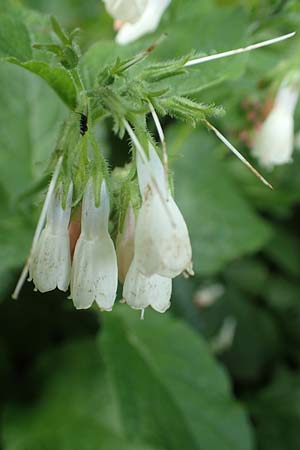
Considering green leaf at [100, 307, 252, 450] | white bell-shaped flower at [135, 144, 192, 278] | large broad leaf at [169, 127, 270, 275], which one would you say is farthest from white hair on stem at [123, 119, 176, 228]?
large broad leaf at [169, 127, 270, 275]

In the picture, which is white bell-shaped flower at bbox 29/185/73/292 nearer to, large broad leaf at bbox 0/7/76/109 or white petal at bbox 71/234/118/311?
white petal at bbox 71/234/118/311

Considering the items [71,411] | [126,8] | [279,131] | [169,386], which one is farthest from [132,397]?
[126,8]

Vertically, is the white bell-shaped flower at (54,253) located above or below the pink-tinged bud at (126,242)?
above

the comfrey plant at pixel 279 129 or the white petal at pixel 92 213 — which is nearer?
the white petal at pixel 92 213

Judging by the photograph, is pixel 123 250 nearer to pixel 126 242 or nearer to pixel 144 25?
pixel 126 242

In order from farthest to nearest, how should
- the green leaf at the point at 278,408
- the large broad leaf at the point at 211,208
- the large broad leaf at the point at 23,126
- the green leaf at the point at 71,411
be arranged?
the green leaf at the point at 278,408
the large broad leaf at the point at 211,208
the green leaf at the point at 71,411
the large broad leaf at the point at 23,126

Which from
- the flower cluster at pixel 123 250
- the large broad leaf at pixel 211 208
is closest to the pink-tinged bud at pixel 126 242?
the flower cluster at pixel 123 250

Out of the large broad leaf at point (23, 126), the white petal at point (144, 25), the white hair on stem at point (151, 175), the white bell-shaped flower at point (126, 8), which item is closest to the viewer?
the white hair on stem at point (151, 175)

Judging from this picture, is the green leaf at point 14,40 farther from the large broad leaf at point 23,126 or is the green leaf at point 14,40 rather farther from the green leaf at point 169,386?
the green leaf at point 169,386
